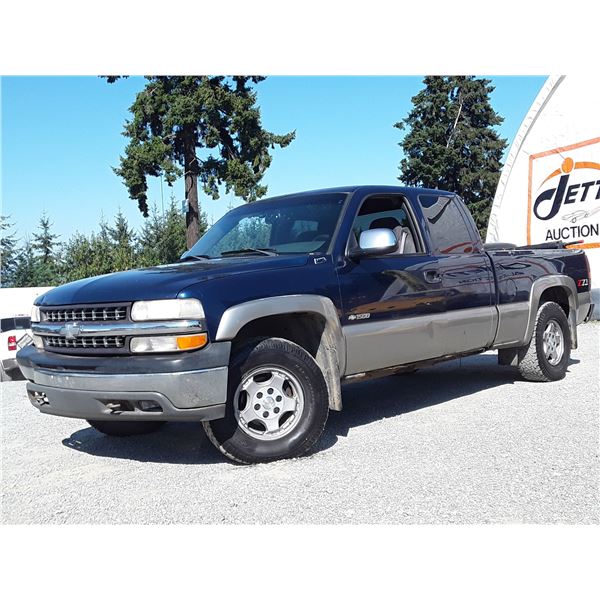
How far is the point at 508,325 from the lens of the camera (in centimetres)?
641

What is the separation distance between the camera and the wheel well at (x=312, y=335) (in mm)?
4633

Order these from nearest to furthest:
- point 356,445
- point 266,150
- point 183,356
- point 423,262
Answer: point 183,356 < point 356,445 < point 423,262 < point 266,150

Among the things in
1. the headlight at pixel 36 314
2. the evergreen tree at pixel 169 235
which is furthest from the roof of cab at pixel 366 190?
the evergreen tree at pixel 169 235

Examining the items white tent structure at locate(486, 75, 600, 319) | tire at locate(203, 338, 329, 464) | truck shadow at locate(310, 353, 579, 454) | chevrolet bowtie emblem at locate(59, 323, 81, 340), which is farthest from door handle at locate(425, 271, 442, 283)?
white tent structure at locate(486, 75, 600, 319)

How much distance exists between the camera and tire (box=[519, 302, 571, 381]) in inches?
272

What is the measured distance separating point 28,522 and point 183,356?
1228 mm

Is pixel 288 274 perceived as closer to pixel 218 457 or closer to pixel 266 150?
pixel 218 457

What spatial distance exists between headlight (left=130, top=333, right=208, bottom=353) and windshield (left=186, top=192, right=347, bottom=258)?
1.28 meters

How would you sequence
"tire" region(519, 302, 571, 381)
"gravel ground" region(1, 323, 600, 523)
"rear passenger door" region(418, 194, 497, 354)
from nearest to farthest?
"gravel ground" region(1, 323, 600, 523)
"rear passenger door" region(418, 194, 497, 354)
"tire" region(519, 302, 571, 381)

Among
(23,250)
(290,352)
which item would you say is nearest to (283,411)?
(290,352)

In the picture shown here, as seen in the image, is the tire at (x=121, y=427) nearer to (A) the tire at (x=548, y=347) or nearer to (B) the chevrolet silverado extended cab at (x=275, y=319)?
(B) the chevrolet silverado extended cab at (x=275, y=319)

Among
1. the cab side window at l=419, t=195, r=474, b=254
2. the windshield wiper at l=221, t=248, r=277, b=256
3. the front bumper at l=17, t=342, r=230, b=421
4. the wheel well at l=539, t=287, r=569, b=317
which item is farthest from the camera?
the wheel well at l=539, t=287, r=569, b=317

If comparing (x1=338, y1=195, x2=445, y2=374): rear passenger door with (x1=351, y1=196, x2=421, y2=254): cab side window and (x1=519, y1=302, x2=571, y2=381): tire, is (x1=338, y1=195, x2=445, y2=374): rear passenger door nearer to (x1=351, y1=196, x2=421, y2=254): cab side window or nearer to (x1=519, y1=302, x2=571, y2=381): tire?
(x1=351, y1=196, x2=421, y2=254): cab side window

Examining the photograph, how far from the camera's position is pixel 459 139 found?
4500 cm
